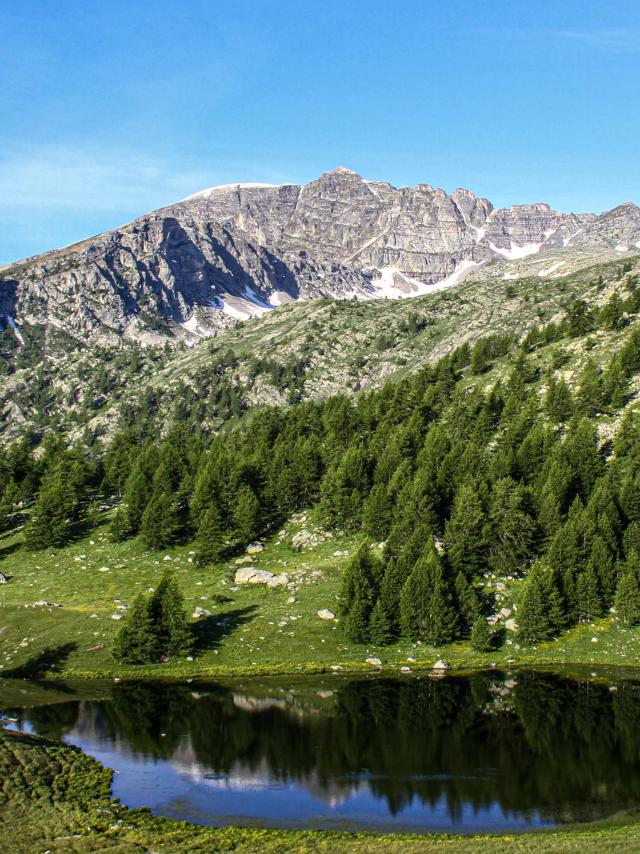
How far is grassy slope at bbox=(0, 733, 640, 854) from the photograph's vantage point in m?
35.7

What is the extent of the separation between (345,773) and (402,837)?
35.0 ft

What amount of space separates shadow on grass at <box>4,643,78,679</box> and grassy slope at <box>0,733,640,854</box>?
31.3 metres

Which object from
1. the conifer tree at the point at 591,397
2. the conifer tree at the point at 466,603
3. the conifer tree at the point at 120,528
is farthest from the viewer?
the conifer tree at the point at 591,397

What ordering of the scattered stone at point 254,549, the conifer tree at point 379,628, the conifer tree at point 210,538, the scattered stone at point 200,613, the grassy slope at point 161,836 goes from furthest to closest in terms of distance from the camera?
the scattered stone at point 254,549 → the conifer tree at point 210,538 → the scattered stone at point 200,613 → the conifer tree at point 379,628 → the grassy slope at point 161,836

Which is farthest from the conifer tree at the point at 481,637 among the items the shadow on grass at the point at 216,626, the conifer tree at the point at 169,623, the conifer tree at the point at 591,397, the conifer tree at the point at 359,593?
the conifer tree at the point at 591,397

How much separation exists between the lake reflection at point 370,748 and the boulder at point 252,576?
90.2ft

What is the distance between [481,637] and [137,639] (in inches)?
1560

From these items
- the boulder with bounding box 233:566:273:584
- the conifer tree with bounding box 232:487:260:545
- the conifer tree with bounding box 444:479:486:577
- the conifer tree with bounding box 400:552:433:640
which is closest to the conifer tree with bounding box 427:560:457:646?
the conifer tree with bounding box 400:552:433:640

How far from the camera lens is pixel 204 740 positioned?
55.7 metres

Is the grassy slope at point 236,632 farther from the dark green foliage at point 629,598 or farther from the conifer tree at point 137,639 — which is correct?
the dark green foliage at point 629,598

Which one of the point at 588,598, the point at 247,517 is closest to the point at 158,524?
the point at 247,517

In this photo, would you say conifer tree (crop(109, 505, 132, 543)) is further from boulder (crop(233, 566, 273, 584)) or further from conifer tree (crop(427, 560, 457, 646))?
conifer tree (crop(427, 560, 457, 646))

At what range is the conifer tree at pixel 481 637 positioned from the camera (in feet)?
259

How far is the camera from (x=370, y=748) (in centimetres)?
5359
